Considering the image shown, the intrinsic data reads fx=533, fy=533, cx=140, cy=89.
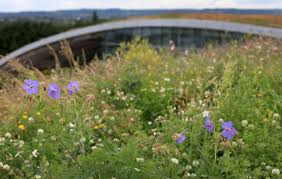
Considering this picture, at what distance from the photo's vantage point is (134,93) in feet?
20.1

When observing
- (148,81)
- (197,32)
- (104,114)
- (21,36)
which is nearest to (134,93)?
(148,81)

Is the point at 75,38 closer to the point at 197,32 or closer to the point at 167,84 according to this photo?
the point at 197,32

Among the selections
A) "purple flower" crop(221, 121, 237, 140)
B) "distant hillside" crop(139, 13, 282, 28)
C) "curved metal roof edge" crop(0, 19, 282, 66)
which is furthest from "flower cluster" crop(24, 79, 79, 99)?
"distant hillside" crop(139, 13, 282, 28)

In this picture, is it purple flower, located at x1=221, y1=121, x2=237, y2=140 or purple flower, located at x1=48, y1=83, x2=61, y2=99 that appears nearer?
purple flower, located at x1=221, y1=121, x2=237, y2=140

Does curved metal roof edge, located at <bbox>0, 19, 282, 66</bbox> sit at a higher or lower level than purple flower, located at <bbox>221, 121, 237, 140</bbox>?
lower

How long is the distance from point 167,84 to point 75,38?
41.6 feet

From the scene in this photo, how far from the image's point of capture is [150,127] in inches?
200

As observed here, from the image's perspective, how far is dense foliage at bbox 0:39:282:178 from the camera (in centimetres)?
305

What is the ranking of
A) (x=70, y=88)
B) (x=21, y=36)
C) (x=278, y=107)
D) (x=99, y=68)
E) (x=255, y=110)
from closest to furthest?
(x=70, y=88), (x=255, y=110), (x=278, y=107), (x=99, y=68), (x=21, y=36)

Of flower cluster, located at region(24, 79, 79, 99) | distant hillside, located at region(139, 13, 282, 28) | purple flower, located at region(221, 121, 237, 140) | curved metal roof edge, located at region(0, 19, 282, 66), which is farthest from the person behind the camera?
curved metal roof edge, located at region(0, 19, 282, 66)

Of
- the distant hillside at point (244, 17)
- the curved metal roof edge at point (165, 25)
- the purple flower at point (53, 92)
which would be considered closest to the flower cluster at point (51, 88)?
the purple flower at point (53, 92)

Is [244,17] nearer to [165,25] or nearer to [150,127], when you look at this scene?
[165,25]

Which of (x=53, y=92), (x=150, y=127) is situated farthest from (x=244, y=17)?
(x=53, y=92)

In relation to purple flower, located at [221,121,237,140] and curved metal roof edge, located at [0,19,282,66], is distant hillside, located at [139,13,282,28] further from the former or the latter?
purple flower, located at [221,121,237,140]
